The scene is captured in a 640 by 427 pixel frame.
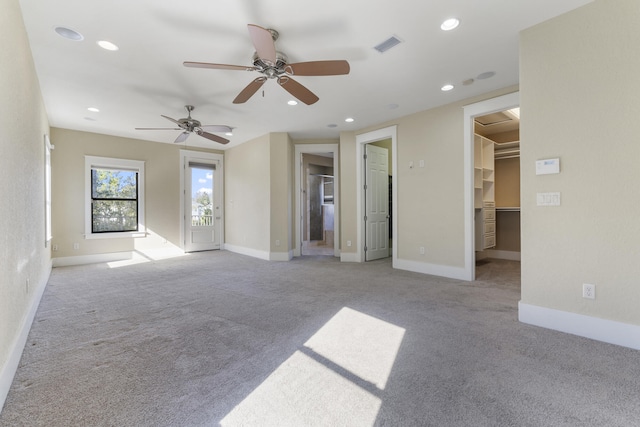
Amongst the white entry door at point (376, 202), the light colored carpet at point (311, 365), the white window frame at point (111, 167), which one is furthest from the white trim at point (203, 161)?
the white entry door at point (376, 202)

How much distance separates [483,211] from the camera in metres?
5.33

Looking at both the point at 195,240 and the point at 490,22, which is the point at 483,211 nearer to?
the point at 490,22

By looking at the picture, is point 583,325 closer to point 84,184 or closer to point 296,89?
point 296,89

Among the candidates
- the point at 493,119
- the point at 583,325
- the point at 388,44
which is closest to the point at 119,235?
the point at 388,44

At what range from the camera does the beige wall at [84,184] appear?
5.61 m

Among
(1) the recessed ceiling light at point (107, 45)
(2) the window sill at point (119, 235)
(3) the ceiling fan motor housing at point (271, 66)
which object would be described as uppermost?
(1) the recessed ceiling light at point (107, 45)

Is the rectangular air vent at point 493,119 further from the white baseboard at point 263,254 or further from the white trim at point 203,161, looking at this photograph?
the white trim at point 203,161

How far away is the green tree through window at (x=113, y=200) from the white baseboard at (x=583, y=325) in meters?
7.28

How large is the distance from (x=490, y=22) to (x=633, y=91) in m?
1.19

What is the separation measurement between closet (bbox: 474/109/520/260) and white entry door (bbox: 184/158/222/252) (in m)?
6.11

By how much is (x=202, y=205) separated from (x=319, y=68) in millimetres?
5800

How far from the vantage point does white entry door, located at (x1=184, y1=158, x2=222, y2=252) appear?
717 cm

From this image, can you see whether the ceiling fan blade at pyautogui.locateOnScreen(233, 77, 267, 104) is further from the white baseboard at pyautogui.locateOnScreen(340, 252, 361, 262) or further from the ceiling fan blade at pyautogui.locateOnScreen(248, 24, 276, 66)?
the white baseboard at pyautogui.locateOnScreen(340, 252, 361, 262)

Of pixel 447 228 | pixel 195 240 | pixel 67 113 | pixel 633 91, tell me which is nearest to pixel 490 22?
pixel 633 91
